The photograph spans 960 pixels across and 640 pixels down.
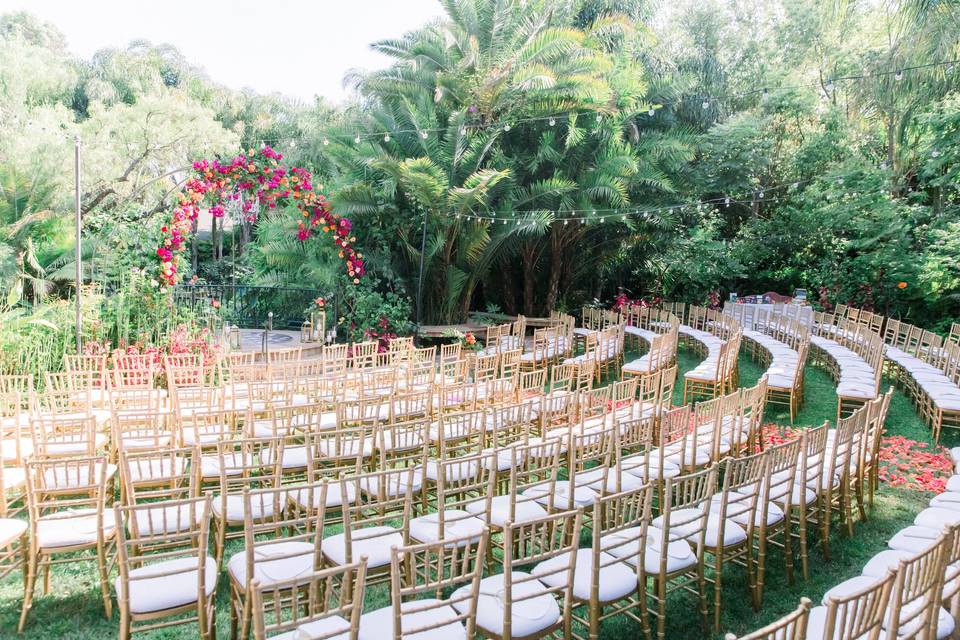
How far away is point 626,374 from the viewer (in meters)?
11.7

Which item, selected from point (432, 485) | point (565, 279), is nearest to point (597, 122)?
point (565, 279)

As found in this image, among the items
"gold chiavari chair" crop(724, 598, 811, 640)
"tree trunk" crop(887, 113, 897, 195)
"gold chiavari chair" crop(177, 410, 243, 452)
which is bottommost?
"gold chiavari chair" crop(177, 410, 243, 452)

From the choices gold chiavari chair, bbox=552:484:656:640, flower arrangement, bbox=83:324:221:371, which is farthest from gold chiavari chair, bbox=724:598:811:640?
flower arrangement, bbox=83:324:221:371

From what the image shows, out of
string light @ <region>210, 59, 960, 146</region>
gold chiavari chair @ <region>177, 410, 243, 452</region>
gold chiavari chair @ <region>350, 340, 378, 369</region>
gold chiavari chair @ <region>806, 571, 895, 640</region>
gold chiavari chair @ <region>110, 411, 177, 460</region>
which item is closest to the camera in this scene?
gold chiavari chair @ <region>806, 571, 895, 640</region>

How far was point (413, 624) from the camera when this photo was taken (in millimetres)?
3135

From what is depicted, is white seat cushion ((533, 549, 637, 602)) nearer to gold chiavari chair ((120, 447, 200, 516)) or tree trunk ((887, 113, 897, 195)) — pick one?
gold chiavari chair ((120, 447, 200, 516))

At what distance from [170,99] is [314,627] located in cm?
1850

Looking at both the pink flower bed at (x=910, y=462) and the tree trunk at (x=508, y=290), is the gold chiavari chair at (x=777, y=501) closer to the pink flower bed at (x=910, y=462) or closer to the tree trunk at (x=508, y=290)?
the pink flower bed at (x=910, y=462)

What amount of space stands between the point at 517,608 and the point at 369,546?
1.00 meters

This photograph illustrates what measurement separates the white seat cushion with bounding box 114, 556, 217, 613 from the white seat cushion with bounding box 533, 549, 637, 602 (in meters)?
1.69

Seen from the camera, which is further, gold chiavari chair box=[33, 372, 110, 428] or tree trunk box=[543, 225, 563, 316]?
tree trunk box=[543, 225, 563, 316]

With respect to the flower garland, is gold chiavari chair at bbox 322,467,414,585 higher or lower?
lower

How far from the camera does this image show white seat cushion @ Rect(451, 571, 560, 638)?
10.7ft

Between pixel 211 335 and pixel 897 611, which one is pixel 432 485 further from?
pixel 211 335
